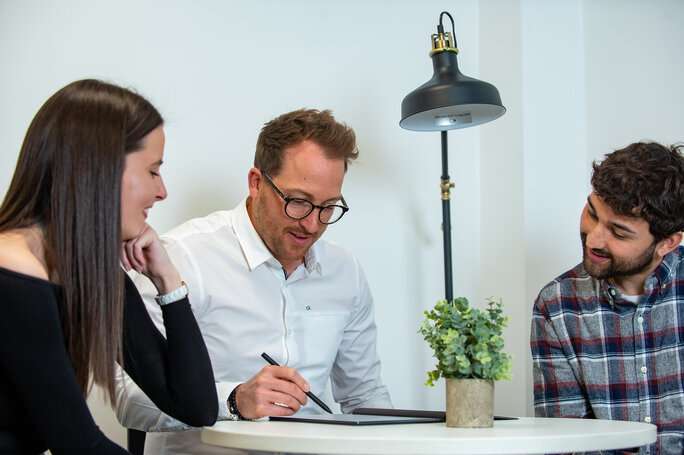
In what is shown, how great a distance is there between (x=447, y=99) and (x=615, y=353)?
0.87m

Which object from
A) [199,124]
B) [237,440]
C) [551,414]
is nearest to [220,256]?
[199,124]

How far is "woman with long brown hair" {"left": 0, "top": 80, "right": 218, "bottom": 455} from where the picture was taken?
1080 mm

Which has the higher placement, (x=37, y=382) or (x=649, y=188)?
(x=649, y=188)

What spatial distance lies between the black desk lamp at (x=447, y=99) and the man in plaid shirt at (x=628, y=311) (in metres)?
0.43

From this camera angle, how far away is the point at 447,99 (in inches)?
82.0

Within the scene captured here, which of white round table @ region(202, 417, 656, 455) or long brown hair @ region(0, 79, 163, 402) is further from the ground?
long brown hair @ region(0, 79, 163, 402)

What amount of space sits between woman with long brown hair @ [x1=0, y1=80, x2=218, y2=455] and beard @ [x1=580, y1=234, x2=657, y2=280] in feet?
3.83

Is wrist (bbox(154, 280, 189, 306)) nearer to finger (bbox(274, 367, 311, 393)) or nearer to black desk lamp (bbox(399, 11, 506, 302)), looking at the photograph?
finger (bbox(274, 367, 311, 393))

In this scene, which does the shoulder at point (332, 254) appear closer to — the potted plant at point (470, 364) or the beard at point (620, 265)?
the beard at point (620, 265)

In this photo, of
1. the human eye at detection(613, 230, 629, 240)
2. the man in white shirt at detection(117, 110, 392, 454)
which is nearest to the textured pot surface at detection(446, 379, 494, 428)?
the man in white shirt at detection(117, 110, 392, 454)

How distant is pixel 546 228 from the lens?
253cm

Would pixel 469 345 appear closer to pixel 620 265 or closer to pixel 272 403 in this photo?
pixel 272 403

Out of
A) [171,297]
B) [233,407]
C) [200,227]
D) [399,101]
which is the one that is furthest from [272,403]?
[399,101]

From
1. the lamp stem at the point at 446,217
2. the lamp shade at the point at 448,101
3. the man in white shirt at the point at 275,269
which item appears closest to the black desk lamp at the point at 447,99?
the lamp shade at the point at 448,101
